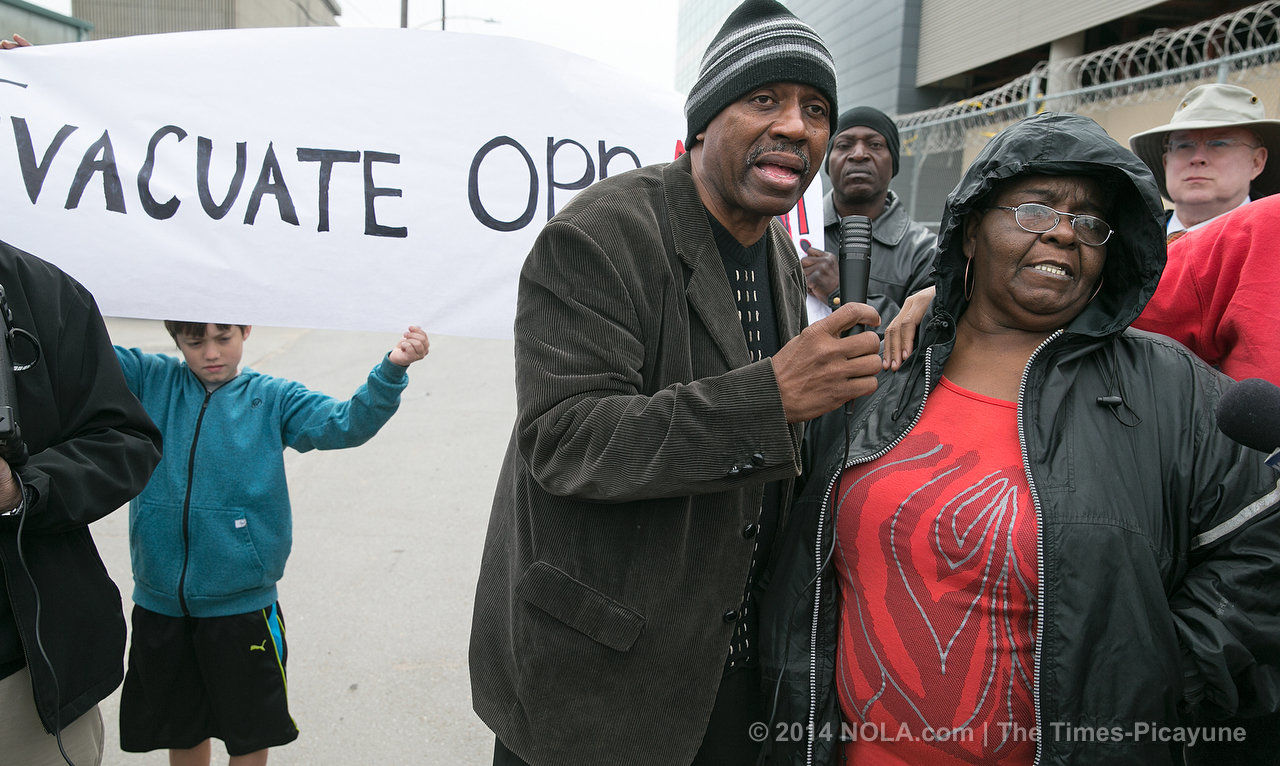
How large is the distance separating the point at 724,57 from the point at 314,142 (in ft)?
5.18

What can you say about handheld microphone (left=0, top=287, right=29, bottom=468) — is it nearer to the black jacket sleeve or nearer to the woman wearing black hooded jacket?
the black jacket sleeve

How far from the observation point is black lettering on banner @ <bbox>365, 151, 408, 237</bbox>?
8.73 feet

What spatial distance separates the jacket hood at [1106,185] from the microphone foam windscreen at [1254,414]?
1.32 ft

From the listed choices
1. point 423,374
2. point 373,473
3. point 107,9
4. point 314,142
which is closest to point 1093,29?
point 423,374

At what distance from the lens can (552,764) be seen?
5.33 ft

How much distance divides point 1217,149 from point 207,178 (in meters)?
3.32

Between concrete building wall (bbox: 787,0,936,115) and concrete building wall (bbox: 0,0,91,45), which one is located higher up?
concrete building wall (bbox: 787,0,936,115)

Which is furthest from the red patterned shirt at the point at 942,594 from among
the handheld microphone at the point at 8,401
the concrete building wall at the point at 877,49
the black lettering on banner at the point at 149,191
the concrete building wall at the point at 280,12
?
the concrete building wall at the point at 877,49

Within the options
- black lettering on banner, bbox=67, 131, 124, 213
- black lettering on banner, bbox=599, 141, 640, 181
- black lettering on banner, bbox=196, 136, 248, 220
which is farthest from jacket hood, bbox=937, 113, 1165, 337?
black lettering on banner, bbox=67, 131, 124, 213

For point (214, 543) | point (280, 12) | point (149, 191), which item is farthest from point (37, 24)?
point (280, 12)

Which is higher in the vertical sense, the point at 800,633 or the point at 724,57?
the point at 724,57

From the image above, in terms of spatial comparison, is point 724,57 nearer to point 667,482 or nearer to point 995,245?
point 995,245

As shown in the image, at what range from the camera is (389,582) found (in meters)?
4.19

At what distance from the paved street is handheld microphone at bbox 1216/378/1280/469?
2509 millimetres
